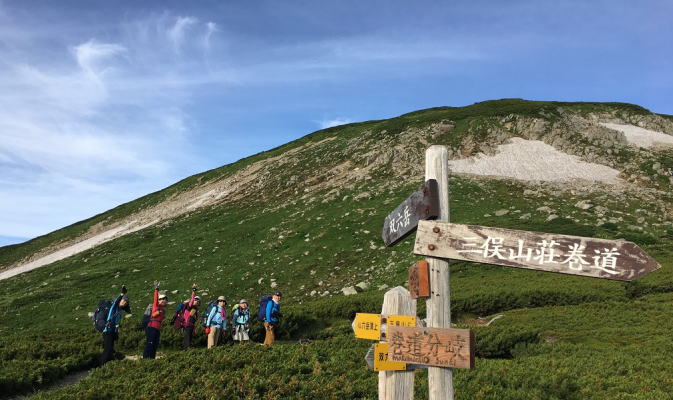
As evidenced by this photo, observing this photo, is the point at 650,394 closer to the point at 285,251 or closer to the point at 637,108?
the point at 285,251

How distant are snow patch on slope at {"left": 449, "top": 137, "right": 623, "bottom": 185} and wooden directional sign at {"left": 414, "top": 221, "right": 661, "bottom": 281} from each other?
130ft

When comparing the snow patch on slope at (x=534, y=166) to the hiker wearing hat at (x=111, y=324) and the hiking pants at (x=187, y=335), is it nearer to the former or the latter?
the hiking pants at (x=187, y=335)

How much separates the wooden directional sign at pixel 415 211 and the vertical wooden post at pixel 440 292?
0.12m

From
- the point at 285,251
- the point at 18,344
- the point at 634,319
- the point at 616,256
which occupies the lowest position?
the point at 18,344

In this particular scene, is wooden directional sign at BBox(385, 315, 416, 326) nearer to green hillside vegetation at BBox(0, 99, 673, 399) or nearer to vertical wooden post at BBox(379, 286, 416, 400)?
vertical wooden post at BBox(379, 286, 416, 400)

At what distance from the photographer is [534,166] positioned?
44406 millimetres

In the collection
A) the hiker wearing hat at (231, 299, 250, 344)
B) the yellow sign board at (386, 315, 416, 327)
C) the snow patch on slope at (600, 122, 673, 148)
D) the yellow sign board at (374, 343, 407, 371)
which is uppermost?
the snow patch on slope at (600, 122, 673, 148)

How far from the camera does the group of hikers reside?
14.1 meters

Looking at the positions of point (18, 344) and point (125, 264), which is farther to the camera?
point (125, 264)

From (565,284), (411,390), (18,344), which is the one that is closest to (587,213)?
(565,284)

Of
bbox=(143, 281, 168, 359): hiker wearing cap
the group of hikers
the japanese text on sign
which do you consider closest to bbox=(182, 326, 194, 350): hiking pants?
the group of hikers

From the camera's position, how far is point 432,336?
5.10 m

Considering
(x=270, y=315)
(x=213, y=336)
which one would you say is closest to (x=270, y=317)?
(x=270, y=315)

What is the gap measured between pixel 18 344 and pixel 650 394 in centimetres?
1907
